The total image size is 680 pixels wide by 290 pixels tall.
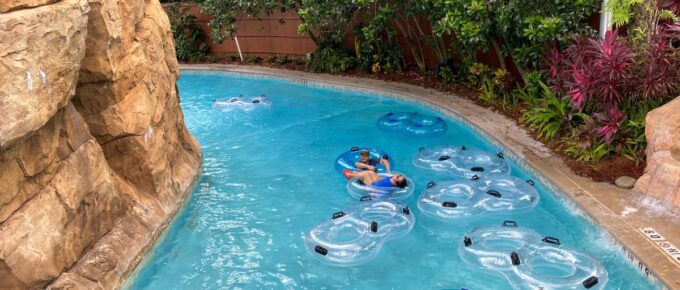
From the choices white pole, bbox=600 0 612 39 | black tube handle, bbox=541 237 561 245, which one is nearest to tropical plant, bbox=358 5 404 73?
white pole, bbox=600 0 612 39

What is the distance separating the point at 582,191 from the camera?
7254 mm

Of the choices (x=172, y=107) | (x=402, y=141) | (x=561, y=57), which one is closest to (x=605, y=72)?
(x=561, y=57)

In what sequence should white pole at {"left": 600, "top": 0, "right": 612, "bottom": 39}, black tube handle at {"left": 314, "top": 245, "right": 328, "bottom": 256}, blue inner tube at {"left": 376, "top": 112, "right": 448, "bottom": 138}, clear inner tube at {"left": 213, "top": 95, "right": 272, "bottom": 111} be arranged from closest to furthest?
black tube handle at {"left": 314, "top": 245, "right": 328, "bottom": 256} → white pole at {"left": 600, "top": 0, "right": 612, "bottom": 39} → blue inner tube at {"left": 376, "top": 112, "right": 448, "bottom": 138} → clear inner tube at {"left": 213, "top": 95, "right": 272, "bottom": 111}

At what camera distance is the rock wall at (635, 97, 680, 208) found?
6.48 meters

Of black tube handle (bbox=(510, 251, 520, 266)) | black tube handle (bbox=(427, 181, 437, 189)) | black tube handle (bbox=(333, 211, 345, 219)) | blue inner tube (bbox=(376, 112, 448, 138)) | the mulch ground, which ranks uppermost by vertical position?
the mulch ground

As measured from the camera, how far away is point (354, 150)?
378 inches

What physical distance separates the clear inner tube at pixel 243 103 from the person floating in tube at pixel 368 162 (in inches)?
213

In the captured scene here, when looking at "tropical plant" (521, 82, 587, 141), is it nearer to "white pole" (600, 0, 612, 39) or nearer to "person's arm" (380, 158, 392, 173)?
"white pole" (600, 0, 612, 39)

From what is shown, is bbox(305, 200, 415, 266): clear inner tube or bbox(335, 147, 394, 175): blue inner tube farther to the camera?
bbox(335, 147, 394, 175): blue inner tube

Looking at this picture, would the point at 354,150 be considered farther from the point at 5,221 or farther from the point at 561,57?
the point at 5,221

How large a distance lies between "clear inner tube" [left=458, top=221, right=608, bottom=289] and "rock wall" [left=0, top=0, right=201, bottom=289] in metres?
4.10

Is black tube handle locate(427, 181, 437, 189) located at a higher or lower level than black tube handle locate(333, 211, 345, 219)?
higher

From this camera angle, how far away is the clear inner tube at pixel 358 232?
21.2 ft

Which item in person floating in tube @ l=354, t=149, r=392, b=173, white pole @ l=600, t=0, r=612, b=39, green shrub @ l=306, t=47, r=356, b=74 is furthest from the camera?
green shrub @ l=306, t=47, r=356, b=74
